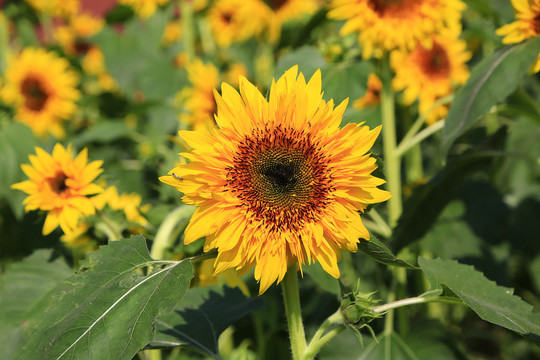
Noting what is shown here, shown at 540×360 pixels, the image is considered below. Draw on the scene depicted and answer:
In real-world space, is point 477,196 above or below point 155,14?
below

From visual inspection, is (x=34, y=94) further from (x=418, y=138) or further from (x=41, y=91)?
(x=418, y=138)

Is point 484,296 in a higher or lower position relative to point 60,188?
lower

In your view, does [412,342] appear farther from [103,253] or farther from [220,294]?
[103,253]

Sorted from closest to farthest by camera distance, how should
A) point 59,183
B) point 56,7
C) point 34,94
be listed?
point 59,183 → point 34,94 → point 56,7

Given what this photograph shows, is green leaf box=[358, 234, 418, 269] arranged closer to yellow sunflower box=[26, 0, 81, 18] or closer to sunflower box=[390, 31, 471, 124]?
sunflower box=[390, 31, 471, 124]

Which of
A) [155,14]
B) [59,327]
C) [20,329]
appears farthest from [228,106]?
[155,14]

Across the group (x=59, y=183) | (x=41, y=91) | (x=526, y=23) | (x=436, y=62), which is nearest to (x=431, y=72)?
(x=436, y=62)

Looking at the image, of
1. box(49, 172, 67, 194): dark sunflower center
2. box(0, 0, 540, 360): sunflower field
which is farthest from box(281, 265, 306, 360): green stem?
box(49, 172, 67, 194): dark sunflower center
